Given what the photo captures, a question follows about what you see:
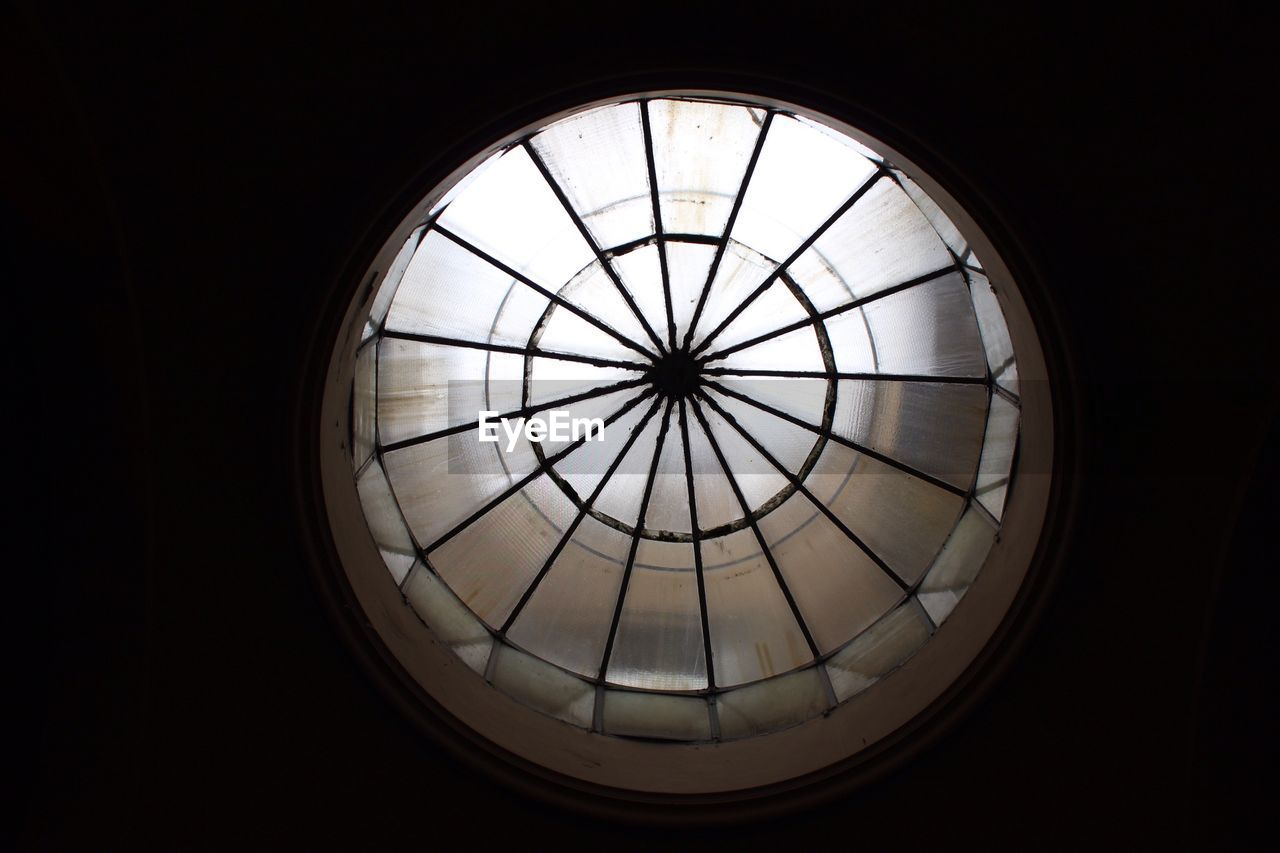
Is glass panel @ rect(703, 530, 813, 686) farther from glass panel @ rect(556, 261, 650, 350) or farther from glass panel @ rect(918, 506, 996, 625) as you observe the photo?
glass panel @ rect(556, 261, 650, 350)

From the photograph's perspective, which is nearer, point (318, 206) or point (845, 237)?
point (318, 206)

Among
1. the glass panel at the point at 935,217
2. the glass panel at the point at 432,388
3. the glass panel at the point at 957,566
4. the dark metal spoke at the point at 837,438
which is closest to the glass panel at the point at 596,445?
the glass panel at the point at 432,388

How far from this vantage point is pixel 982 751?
5.31m

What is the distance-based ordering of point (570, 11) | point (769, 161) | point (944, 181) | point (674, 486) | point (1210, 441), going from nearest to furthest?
point (570, 11) < point (944, 181) < point (1210, 441) < point (769, 161) < point (674, 486)

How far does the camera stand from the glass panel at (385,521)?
19.4ft

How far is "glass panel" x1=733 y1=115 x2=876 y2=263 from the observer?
5.77 meters

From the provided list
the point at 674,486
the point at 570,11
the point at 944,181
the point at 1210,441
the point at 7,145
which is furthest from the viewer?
the point at 674,486

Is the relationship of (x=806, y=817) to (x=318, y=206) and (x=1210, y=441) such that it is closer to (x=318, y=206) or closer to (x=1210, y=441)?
(x=1210, y=441)

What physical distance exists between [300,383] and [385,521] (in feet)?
5.21

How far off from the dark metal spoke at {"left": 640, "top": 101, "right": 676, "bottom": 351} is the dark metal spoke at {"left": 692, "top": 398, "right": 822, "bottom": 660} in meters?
0.59

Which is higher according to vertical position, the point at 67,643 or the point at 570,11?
the point at 570,11

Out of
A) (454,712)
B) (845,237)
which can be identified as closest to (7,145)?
(454,712)

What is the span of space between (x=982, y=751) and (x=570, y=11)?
467cm

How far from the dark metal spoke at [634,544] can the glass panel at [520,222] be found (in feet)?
4.25
